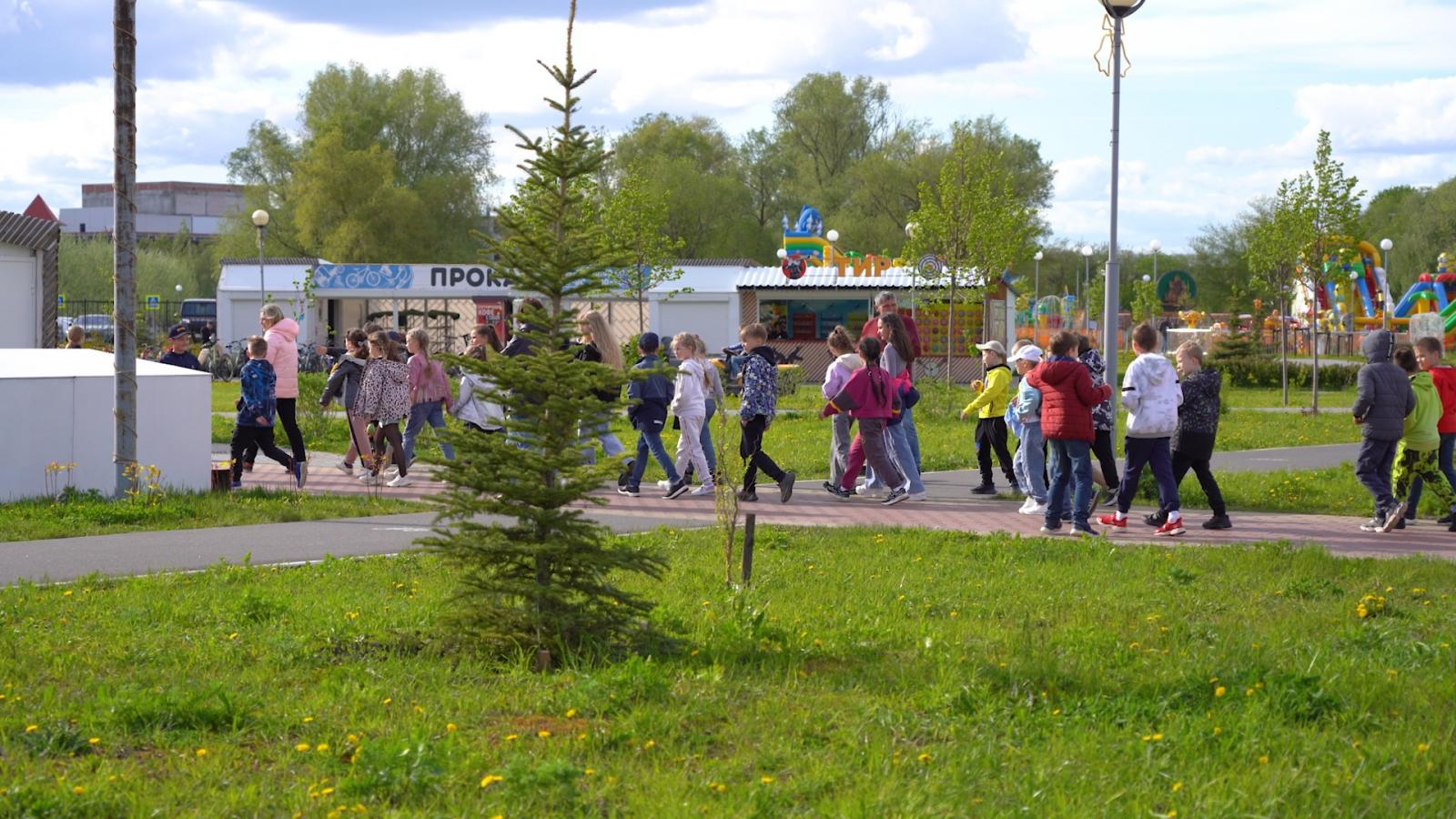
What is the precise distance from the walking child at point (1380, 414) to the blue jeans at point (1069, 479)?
2.28 metres

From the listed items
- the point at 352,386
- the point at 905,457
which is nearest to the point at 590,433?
the point at 905,457

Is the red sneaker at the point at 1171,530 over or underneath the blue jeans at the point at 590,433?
underneath

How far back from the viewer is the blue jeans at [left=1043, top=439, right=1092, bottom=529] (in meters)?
11.4

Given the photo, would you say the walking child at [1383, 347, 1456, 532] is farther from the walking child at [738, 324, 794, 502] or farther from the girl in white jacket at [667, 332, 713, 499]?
the girl in white jacket at [667, 332, 713, 499]

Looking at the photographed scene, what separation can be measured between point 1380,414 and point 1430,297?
50.4 meters

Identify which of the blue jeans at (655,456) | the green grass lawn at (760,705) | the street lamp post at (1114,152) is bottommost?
the green grass lawn at (760,705)

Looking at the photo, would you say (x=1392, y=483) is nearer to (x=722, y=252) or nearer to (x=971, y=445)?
(x=971, y=445)

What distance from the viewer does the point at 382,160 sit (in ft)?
194

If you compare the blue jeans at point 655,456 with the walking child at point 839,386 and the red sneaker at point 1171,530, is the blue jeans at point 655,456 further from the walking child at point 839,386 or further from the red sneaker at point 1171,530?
the red sneaker at point 1171,530

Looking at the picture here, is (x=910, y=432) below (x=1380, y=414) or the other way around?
below

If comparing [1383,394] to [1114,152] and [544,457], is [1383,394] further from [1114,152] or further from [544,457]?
[544,457]

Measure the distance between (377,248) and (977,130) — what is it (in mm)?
26887

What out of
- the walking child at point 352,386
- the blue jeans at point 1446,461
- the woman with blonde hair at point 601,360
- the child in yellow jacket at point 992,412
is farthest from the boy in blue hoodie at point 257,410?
the blue jeans at point 1446,461

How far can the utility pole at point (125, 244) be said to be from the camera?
41.3 feet
